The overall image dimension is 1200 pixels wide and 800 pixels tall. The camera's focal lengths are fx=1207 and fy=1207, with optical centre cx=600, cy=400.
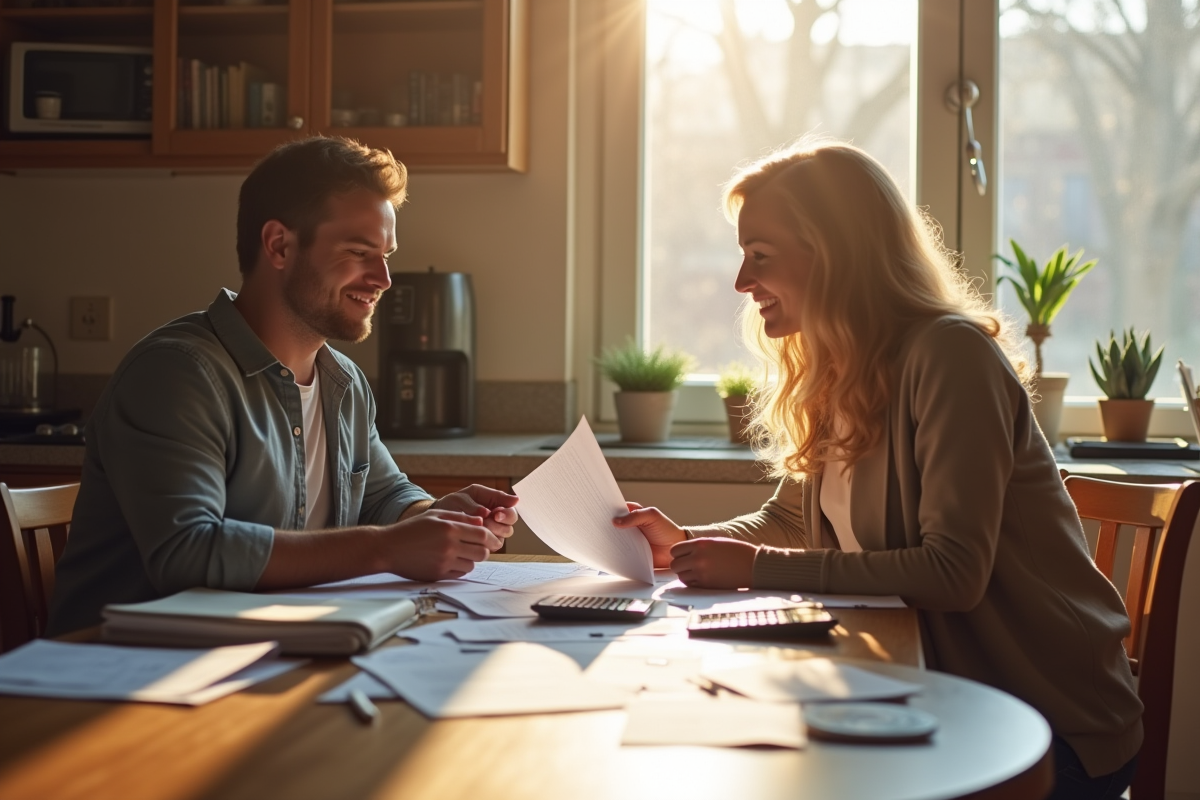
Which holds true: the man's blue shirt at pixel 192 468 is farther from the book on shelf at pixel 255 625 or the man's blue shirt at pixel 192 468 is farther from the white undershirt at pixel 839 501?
the white undershirt at pixel 839 501

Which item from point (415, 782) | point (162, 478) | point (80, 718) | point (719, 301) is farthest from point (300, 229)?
point (719, 301)

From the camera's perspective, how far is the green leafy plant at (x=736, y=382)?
9.22 feet

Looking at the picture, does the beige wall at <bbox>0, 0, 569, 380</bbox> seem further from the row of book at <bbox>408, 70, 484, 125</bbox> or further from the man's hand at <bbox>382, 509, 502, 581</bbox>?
the man's hand at <bbox>382, 509, 502, 581</bbox>

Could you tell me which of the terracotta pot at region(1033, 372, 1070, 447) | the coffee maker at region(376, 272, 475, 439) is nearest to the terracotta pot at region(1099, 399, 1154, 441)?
the terracotta pot at region(1033, 372, 1070, 447)

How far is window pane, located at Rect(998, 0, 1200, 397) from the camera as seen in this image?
2.85 meters

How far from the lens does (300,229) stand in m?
1.76

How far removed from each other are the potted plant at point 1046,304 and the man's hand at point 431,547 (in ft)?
5.57

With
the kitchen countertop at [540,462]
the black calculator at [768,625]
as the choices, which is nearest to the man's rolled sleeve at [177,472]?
the black calculator at [768,625]

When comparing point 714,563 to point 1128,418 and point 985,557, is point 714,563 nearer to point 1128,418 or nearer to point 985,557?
point 985,557

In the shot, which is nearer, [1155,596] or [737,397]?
[1155,596]

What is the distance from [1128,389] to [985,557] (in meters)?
1.56

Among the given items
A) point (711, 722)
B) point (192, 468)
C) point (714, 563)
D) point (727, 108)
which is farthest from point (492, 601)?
point (727, 108)

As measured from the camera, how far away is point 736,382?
282 cm

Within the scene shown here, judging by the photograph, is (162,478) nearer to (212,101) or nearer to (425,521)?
(425,521)
